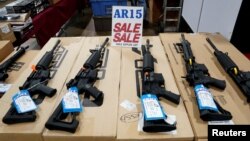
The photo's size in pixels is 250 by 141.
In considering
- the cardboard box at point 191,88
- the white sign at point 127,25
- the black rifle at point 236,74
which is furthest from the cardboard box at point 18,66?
the black rifle at point 236,74

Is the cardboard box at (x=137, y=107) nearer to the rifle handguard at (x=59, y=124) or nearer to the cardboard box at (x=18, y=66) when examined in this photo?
the rifle handguard at (x=59, y=124)

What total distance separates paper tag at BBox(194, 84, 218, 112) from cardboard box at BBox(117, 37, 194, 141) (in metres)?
0.08

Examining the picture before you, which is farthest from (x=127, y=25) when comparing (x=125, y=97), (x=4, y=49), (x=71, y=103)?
(x=4, y=49)

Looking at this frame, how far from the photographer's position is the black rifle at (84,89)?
2.59ft

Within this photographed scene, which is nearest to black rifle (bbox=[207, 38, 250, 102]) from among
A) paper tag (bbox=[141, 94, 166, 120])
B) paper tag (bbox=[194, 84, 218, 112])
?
paper tag (bbox=[194, 84, 218, 112])

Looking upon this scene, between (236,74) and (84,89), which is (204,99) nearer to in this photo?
(236,74)

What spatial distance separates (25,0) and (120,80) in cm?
176

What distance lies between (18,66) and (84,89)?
630 mm

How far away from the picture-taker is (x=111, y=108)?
898 millimetres

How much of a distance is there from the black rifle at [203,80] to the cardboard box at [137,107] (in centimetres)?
9

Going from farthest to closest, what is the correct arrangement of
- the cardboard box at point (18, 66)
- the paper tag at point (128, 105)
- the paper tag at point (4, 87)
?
the cardboard box at point (18, 66) < the paper tag at point (4, 87) < the paper tag at point (128, 105)

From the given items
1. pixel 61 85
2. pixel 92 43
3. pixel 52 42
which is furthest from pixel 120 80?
pixel 52 42

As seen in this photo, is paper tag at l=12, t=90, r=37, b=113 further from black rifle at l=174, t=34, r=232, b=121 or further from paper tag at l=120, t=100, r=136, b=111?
black rifle at l=174, t=34, r=232, b=121

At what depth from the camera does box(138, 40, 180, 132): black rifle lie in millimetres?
755
